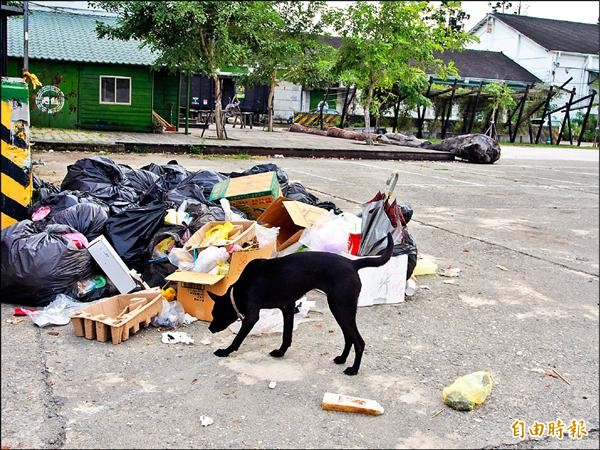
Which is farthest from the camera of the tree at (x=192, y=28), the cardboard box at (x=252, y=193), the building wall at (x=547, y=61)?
the building wall at (x=547, y=61)

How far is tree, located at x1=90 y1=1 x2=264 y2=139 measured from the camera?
14180mm

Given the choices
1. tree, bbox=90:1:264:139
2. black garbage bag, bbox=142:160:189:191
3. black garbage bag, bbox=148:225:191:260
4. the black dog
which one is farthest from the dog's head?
tree, bbox=90:1:264:139

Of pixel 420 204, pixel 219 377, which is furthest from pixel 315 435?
pixel 420 204

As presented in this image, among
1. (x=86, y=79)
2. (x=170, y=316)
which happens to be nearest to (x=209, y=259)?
(x=170, y=316)

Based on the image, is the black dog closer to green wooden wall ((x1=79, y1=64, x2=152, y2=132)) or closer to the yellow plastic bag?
the yellow plastic bag

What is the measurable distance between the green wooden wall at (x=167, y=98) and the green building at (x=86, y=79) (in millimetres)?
465

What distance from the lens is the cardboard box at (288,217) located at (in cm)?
486

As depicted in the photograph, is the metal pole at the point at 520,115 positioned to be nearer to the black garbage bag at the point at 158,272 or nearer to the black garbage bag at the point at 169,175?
the black garbage bag at the point at 169,175

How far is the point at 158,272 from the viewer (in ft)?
14.3

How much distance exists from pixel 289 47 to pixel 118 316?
1592 centimetres

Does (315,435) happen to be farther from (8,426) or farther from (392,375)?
(8,426)

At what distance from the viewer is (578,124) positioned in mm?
34125

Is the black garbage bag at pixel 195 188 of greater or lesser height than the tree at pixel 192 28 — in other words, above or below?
below

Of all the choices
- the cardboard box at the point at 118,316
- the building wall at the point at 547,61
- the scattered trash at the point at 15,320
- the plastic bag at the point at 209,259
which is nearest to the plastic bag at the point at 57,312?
the scattered trash at the point at 15,320
